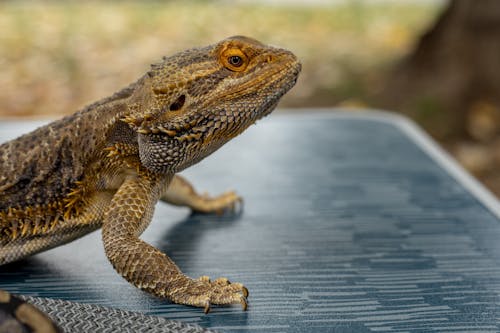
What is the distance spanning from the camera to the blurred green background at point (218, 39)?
206 inches

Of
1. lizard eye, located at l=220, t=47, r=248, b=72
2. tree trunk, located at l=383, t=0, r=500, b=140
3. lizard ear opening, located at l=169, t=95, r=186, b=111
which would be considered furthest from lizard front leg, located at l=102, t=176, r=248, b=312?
tree trunk, located at l=383, t=0, r=500, b=140

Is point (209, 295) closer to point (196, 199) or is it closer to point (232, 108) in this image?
point (232, 108)

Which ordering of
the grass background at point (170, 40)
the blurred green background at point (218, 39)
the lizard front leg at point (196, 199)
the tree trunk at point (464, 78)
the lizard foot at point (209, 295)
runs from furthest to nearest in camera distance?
the grass background at point (170, 40), the blurred green background at point (218, 39), the tree trunk at point (464, 78), the lizard front leg at point (196, 199), the lizard foot at point (209, 295)

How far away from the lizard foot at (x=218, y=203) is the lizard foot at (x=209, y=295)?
727mm

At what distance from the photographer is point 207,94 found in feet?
6.15

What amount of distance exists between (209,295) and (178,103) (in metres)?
0.53

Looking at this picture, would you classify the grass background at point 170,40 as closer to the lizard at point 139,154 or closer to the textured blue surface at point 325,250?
the textured blue surface at point 325,250

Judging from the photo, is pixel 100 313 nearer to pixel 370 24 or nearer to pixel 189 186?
pixel 189 186

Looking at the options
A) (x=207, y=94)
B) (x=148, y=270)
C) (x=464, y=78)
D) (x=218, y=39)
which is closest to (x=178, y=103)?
(x=207, y=94)

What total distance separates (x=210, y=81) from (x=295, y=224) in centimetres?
81

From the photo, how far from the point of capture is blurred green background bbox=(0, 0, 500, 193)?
5.23 meters

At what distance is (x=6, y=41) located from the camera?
6.35 metres

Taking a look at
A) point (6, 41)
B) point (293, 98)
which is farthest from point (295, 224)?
point (6, 41)

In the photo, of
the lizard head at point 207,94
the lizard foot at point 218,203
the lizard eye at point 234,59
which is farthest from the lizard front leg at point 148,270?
the lizard foot at point 218,203
